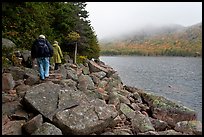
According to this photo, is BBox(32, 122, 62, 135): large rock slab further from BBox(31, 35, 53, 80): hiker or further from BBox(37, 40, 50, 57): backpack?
BBox(37, 40, 50, 57): backpack

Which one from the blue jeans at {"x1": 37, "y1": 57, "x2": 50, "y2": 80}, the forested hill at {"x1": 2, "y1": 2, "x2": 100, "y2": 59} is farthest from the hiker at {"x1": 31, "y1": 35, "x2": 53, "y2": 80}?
the forested hill at {"x1": 2, "y1": 2, "x2": 100, "y2": 59}

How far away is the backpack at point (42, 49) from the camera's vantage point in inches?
535

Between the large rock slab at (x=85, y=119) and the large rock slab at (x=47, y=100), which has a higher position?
the large rock slab at (x=47, y=100)

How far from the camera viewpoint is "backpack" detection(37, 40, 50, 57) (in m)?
13.6

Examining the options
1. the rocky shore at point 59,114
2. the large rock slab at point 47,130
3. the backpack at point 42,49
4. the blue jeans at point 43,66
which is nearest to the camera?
the large rock slab at point 47,130

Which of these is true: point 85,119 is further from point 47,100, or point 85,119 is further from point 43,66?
point 43,66

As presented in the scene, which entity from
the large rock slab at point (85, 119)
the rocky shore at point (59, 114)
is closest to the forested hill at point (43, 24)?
the rocky shore at point (59, 114)

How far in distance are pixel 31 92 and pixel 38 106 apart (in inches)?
28.5

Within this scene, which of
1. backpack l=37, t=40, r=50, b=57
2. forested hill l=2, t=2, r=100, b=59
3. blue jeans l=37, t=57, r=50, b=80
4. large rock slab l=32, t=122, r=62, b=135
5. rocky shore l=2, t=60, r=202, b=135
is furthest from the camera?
blue jeans l=37, t=57, r=50, b=80

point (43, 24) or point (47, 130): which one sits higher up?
point (43, 24)

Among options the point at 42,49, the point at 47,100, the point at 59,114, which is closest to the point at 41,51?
the point at 42,49

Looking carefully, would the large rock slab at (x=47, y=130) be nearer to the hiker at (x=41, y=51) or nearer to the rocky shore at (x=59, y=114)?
the rocky shore at (x=59, y=114)

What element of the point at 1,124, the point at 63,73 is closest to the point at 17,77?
the point at 63,73

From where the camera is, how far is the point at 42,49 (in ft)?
44.7
